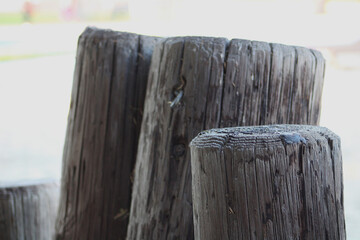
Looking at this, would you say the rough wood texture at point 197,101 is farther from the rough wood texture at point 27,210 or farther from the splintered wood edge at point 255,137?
the rough wood texture at point 27,210

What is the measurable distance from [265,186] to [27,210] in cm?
151

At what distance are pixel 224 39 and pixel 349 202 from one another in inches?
125

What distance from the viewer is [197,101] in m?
1.60

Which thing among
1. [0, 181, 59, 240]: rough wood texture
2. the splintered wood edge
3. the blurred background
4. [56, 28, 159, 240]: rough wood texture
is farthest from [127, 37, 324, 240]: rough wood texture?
the blurred background

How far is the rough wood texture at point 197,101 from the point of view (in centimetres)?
159

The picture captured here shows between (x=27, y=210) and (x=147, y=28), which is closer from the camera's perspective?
(x=27, y=210)

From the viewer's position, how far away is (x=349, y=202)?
438 centimetres

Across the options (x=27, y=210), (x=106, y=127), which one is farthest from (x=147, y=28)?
(x=106, y=127)

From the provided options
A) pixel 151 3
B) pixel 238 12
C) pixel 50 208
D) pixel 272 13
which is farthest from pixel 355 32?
pixel 50 208

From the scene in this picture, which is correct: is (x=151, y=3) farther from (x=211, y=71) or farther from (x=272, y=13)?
(x=211, y=71)

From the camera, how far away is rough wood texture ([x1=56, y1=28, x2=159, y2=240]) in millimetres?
1925

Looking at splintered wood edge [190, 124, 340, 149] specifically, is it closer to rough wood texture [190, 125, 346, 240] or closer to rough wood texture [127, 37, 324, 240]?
rough wood texture [190, 125, 346, 240]

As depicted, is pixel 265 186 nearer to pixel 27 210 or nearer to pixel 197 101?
pixel 197 101

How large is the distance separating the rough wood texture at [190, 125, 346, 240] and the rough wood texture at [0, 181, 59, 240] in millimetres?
1325
